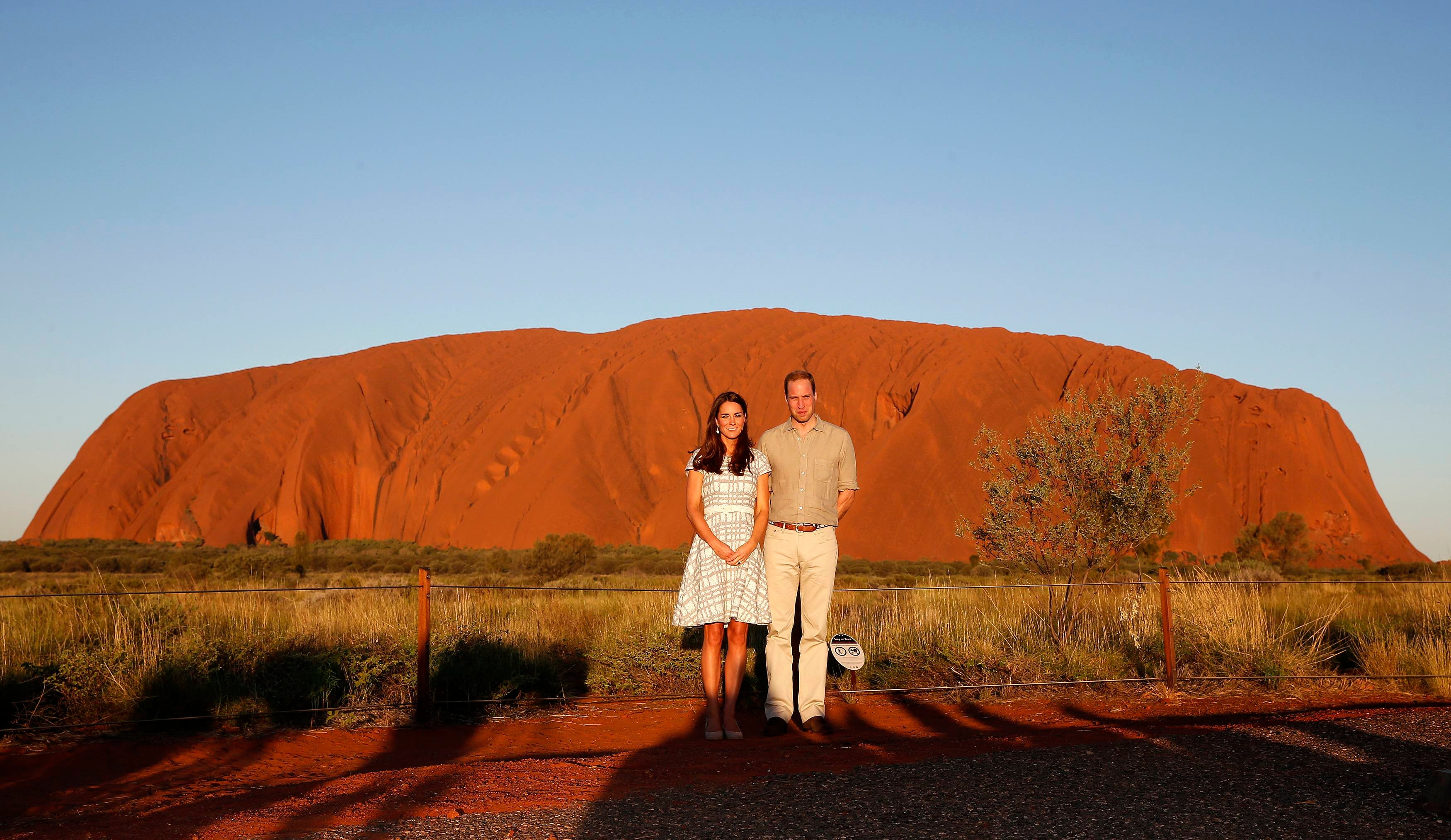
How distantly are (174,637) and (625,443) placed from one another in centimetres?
3476

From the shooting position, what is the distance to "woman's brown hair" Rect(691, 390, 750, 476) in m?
5.70

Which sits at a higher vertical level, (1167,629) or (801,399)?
(801,399)

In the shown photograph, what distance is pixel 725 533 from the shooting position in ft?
18.9

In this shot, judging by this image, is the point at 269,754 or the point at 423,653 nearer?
the point at 269,754

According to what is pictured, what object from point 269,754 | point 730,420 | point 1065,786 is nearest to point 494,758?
point 269,754

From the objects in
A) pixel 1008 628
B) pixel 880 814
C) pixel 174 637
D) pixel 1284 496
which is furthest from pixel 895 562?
pixel 880 814

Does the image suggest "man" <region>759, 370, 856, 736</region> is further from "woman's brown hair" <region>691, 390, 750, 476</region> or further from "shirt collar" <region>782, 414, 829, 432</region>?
"woman's brown hair" <region>691, 390, 750, 476</region>

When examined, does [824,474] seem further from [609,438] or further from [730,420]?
[609,438]

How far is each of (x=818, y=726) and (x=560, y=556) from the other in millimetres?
22317

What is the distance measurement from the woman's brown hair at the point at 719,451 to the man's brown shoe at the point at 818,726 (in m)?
1.68

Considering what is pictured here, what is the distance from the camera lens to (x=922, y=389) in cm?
4019

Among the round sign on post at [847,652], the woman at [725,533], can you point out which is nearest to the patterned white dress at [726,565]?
the woman at [725,533]

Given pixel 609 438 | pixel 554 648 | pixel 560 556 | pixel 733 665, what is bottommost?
pixel 560 556

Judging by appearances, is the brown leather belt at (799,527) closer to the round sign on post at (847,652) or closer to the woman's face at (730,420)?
the woman's face at (730,420)
